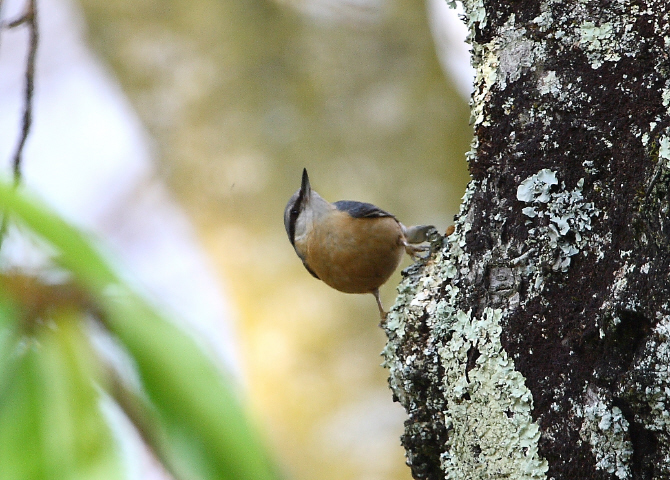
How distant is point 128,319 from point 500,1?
1.16 metres

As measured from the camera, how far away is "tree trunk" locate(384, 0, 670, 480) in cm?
112

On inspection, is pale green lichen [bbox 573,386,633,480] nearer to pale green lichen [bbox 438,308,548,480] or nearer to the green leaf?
pale green lichen [bbox 438,308,548,480]

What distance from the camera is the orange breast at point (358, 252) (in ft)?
8.57

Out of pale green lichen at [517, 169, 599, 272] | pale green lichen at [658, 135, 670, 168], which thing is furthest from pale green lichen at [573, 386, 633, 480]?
pale green lichen at [658, 135, 670, 168]

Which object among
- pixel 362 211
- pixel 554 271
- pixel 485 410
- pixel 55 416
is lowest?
pixel 55 416

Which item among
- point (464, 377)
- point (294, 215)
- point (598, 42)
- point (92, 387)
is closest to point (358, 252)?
point (294, 215)

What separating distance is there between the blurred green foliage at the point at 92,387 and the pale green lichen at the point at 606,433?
0.76 meters

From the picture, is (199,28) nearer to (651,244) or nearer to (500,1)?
(500,1)

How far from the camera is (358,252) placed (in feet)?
8.63

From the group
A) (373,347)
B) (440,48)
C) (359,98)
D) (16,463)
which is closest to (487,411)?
(16,463)

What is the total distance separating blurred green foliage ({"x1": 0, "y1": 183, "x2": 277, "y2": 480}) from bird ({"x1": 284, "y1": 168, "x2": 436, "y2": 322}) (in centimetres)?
195

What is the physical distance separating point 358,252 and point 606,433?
1.58 m

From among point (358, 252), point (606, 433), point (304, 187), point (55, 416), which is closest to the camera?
point (55, 416)

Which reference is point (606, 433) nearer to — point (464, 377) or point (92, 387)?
point (464, 377)
